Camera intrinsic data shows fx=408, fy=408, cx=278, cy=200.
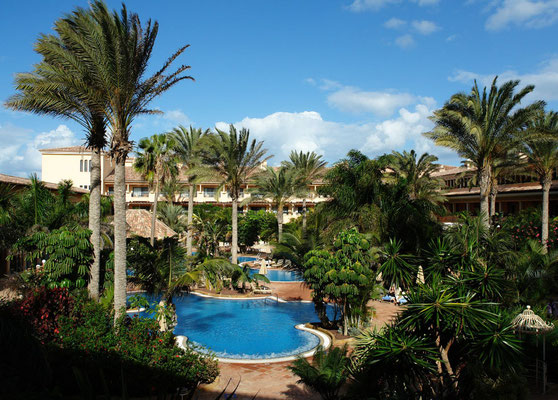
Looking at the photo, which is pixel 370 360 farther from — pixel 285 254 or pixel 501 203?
pixel 501 203

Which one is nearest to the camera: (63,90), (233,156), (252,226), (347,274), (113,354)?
(113,354)

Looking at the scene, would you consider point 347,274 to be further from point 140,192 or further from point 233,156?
point 140,192

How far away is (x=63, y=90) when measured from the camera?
1218cm

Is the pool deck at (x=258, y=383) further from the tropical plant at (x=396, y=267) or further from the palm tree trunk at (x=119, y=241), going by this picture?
the palm tree trunk at (x=119, y=241)

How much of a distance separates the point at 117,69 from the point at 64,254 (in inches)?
253

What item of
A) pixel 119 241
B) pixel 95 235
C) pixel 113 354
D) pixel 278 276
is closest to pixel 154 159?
pixel 95 235

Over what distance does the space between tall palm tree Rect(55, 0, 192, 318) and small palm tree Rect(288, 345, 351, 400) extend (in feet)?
16.6

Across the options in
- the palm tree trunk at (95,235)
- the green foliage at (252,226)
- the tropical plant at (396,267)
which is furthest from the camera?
the green foliage at (252,226)

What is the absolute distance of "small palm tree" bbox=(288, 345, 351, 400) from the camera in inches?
343

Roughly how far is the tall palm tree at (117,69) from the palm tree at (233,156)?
42.3 ft

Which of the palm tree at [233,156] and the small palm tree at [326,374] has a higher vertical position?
the palm tree at [233,156]

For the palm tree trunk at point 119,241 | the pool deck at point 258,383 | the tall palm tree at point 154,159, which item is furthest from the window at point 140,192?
the pool deck at point 258,383

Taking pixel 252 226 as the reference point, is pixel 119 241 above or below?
above

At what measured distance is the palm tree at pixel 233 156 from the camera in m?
24.2
